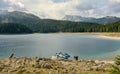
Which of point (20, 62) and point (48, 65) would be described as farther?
point (20, 62)

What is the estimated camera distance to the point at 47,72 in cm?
3306

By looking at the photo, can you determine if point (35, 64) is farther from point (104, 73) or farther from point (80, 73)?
point (104, 73)

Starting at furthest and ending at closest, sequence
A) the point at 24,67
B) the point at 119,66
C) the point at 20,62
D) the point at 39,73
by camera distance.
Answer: the point at 20,62
the point at 24,67
the point at 39,73
the point at 119,66

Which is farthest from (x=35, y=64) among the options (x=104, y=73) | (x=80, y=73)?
(x=104, y=73)

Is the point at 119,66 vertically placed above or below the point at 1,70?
above

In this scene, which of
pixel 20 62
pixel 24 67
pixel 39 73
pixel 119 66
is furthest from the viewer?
pixel 20 62

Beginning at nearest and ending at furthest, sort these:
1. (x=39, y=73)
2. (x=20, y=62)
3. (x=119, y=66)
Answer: (x=119, y=66)
(x=39, y=73)
(x=20, y=62)

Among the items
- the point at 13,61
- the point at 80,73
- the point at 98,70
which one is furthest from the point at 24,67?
the point at 98,70

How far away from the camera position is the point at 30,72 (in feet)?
108

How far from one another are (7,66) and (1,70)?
6.95ft

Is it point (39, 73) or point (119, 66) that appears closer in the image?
point (119, 66)

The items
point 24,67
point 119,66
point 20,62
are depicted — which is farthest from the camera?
point 20,62

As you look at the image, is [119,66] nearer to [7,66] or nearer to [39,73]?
[39,73]

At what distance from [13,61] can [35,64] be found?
15.0 feet
